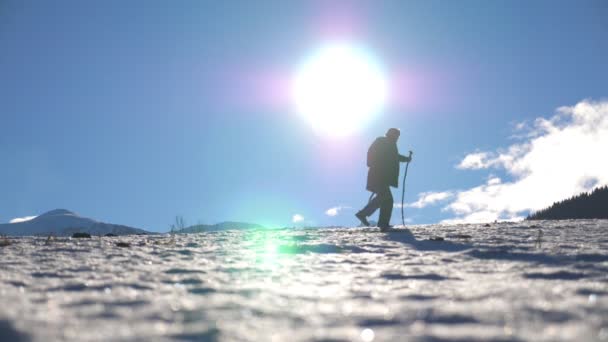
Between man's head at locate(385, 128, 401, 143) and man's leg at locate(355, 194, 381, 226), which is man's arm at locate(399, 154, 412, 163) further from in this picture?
man's leg at locate(355, 194, 381, 226)

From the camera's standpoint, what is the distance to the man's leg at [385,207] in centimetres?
1131

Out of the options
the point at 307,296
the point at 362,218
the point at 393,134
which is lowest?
the point at 307,296

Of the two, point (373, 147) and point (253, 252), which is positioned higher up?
point (373, 147)

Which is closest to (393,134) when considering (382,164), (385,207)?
(382,164)

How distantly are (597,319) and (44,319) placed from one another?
2444 millimetres

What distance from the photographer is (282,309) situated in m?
2.36

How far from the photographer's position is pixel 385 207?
11.4m

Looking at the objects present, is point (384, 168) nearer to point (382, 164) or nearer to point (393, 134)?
point (382, 164)

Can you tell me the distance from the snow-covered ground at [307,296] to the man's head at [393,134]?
24.0 ft

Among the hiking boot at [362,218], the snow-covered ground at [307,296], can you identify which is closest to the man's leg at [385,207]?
the hiking boot at [362,218]

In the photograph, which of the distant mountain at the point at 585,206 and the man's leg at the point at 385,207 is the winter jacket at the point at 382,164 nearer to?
the man's leg at the point at 385,207

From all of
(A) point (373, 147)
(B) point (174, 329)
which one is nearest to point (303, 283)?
(B) point (174, 329)

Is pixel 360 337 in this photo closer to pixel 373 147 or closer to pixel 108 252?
pixel 108 252

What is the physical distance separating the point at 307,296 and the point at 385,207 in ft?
29.5
